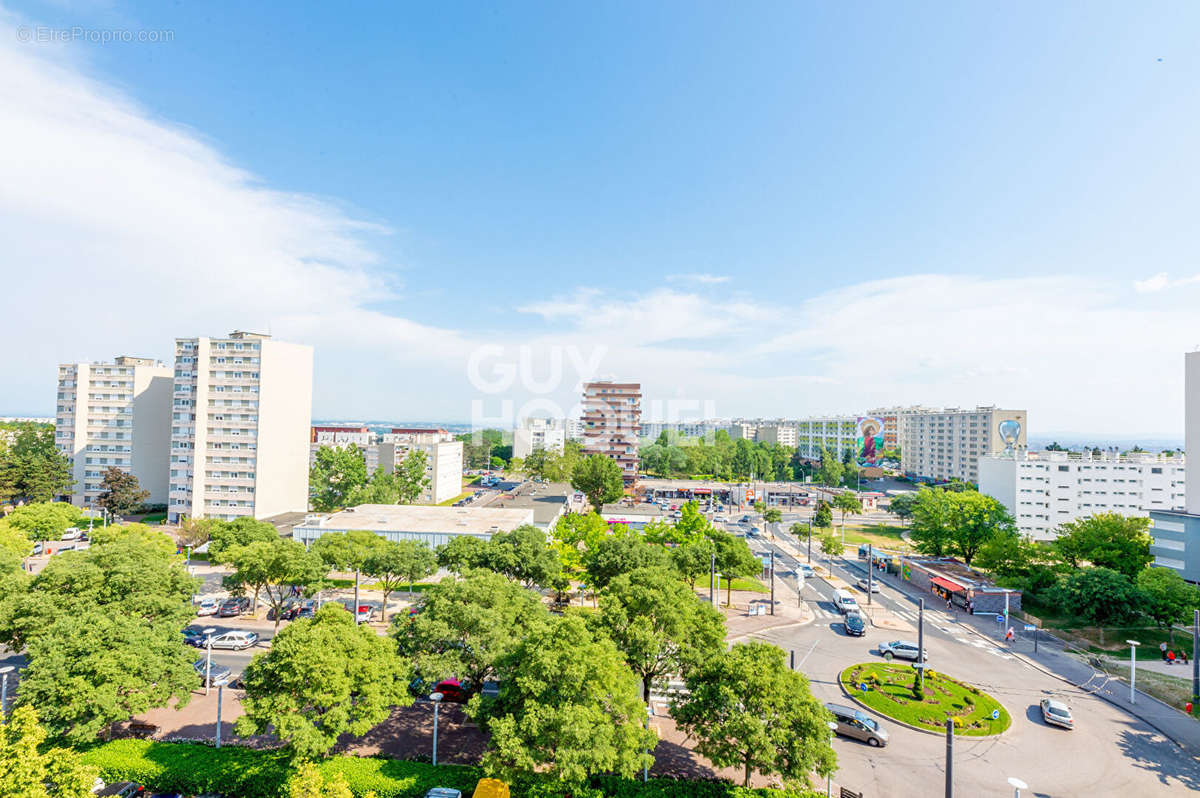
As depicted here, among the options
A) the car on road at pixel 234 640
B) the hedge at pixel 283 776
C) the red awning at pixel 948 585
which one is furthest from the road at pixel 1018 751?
the car on road at pixel 234 640

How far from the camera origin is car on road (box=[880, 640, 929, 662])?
3291 cm

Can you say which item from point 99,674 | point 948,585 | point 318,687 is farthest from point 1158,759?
point 99,674

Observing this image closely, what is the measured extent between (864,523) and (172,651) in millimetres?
85424

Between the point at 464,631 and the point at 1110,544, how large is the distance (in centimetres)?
Answer: 5348

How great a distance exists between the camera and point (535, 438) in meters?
155

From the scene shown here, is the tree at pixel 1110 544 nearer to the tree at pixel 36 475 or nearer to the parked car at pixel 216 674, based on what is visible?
the parked car at pixel 216 674

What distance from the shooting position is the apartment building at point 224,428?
2501 inches

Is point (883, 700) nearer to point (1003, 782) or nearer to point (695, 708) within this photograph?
point (1003, 782)

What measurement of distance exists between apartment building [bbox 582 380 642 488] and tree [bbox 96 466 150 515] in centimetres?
7299

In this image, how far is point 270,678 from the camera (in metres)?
19.3

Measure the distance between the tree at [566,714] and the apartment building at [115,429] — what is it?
77.3m

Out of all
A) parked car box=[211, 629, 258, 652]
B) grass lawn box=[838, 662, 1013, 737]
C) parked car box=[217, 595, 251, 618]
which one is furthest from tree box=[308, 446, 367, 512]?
grass lawn box=[838, 662, 1013, 737]

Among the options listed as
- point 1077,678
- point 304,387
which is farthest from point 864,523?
point 304,387

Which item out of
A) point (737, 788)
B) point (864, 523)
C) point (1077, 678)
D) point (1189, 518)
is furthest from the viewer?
point (864, 523)
